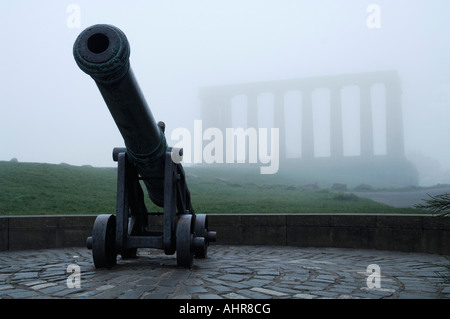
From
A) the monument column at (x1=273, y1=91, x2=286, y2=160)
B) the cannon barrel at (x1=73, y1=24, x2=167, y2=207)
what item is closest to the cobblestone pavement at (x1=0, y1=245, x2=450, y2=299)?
the cannon barrel at (x1=73, y1=24, x2=167, y2=207)

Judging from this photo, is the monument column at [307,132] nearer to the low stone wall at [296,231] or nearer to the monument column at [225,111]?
the monument column at [225,111]

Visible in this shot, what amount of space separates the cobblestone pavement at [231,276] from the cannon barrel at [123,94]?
1.41 m

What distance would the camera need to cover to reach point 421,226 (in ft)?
24.5

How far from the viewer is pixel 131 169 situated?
5.83 m

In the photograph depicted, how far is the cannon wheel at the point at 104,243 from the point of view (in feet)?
17.7

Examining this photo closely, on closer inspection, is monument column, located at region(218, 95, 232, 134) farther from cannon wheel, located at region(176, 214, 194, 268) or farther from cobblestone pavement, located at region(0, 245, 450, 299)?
cannon wheel, located at region(176, 214, 194, 268)

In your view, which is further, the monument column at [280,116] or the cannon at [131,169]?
the monument column at [280,116]

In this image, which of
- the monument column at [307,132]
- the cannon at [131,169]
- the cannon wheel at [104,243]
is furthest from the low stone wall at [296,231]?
the monument column at [307,132]

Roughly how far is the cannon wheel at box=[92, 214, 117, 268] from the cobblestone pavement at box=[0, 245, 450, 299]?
0.43 ft

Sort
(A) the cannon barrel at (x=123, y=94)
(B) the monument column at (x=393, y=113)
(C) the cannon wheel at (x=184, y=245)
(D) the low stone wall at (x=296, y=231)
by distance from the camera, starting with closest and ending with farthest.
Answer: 1. (A) the cannon barrel at (x=123, y=94)
2. (C) the cannon wheel at (x=184, y=245)
3. (D) the low stone wall at (x=296, y=231)
4. (B) the monument column at (x=393, y=113)

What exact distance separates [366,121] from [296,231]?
52.4 metres
